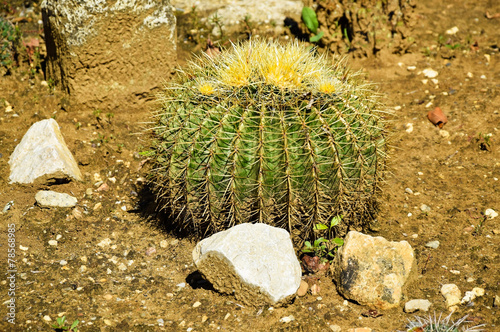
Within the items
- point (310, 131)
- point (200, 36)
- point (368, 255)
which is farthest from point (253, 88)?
point (200, 36)

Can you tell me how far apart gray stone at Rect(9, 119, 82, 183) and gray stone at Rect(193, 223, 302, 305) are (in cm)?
183

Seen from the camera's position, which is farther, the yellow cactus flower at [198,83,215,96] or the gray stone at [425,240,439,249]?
the gray stone at [425,240,439,249]

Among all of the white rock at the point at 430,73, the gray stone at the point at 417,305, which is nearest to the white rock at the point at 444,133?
the white rock at the point at 430,73

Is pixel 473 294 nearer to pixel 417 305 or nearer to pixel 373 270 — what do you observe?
pixel 417 305

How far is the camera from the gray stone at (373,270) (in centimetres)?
362

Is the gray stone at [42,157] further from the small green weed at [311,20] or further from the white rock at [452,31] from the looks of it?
the white rock at [452,31]

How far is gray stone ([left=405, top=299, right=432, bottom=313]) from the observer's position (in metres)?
3.57

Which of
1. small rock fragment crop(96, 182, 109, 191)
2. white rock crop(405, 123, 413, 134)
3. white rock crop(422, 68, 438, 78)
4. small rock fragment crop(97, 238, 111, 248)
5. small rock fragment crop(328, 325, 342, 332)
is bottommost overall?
small rock fragment crop(328, 325, 342, 332)

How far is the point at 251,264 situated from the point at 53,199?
2059 millimetres

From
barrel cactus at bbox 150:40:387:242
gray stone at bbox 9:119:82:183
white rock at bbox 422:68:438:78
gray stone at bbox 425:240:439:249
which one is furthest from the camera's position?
white rock at bbox 422:68:438:78

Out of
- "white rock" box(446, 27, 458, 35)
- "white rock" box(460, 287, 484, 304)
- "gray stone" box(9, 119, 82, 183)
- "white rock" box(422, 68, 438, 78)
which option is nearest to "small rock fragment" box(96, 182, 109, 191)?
"gray stone" box(9, 119, 82, 183)

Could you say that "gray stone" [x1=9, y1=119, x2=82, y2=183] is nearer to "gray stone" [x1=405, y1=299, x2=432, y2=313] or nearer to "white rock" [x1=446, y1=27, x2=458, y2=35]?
"gray stone" [x1=405, y1=299, x2=432, y2=313]

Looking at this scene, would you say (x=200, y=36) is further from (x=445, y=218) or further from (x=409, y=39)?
(x=445, y=218)

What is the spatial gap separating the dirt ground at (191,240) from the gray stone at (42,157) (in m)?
0.12
